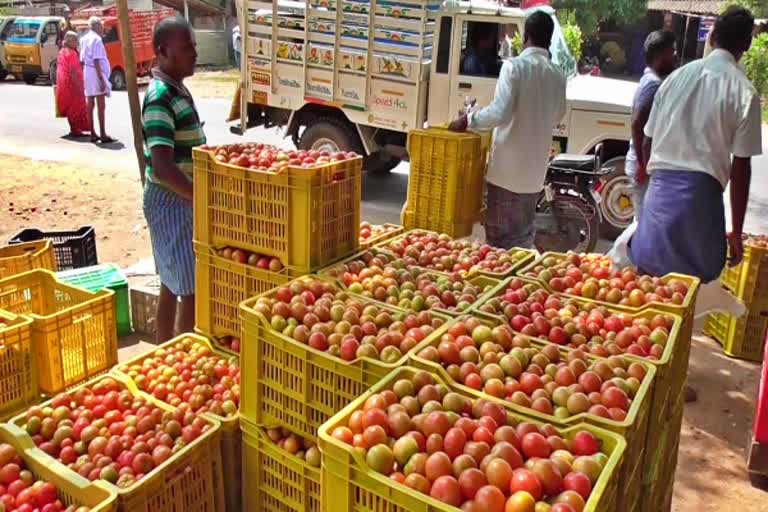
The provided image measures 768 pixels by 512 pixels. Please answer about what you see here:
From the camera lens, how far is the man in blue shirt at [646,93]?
17.4 feet

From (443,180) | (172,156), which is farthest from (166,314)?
(443,180)

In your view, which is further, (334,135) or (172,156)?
(334,135)

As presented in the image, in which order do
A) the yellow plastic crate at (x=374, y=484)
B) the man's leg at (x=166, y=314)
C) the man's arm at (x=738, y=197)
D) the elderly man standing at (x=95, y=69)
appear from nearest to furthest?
1. the yellow plastic crate at (x=374, y=484)
2. the man's arm at (x=738, y=197)
3. the man's leg at (x=166, y=314)
4. the elderly man standing at (x=95, y=69)

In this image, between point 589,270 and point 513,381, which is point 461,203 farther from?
point 513,381

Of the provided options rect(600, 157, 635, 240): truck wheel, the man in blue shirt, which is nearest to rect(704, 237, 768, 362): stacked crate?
the man in blue shirt

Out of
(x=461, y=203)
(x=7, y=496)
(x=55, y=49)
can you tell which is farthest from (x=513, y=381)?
(x=55, y=49)

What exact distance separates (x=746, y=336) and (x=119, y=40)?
1970 centimetres

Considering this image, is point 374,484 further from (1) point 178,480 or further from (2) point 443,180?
(2) point 443,180

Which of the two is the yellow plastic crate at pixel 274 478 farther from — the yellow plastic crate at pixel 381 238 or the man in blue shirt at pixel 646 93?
the man in blue shirt at pixel 646 93

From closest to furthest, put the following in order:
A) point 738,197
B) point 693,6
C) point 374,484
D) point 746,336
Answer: point 374,484 < point 738,197 < point 746,336 < point 693,6

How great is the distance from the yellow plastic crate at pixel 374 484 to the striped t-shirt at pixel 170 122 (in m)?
2.36

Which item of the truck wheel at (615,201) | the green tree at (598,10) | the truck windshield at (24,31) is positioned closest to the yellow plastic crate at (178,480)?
the truck wheel at (615,201)

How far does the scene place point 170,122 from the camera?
3.79 m

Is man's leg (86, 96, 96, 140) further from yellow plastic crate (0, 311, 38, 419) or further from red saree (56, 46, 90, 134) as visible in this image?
yellow plastic crate (0, 311, 38, 419)
